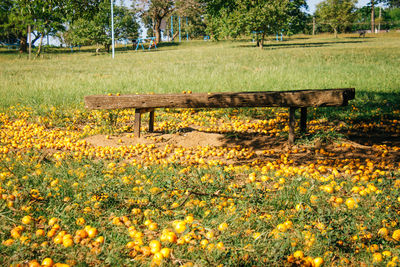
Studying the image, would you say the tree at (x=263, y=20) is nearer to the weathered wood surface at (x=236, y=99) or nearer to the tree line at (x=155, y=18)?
the tree line at (x=155, y=18)

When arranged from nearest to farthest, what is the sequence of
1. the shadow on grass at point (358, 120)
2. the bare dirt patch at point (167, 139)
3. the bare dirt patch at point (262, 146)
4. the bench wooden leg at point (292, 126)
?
the bare dirt patch at point (262, 146) < the bench wooden leg at point (292, 126) < the shadow on grass at point (358, 120) < the bare dirt patch at point (167, 139)

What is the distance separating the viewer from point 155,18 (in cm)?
5309

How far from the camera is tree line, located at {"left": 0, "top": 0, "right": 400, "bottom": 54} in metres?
5.36

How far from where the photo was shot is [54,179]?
3.70 meters

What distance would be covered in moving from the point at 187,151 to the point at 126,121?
8.71 ft

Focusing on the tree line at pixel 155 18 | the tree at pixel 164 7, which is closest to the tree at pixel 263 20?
the tree line at pixel 155 18

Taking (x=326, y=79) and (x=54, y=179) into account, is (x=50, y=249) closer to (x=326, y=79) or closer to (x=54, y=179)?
(x=54, y=179)

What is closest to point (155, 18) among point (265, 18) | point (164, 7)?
point (164, 7)

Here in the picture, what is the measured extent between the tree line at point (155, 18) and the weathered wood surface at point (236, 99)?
1.71 meters

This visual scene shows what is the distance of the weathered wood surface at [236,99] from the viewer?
477 centimetres

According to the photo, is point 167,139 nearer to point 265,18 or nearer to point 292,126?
point 292,126

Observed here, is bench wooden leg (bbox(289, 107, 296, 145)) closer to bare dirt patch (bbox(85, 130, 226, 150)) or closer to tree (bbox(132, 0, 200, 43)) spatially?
bare dirt patch (bbox(85, 130, 226, 150))

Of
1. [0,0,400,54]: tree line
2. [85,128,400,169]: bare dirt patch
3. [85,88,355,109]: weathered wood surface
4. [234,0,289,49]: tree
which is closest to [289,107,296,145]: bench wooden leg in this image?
[85,128,400,169]: bare dirt patch

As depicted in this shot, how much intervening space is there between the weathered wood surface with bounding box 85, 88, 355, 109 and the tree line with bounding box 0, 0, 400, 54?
171 centimetres
